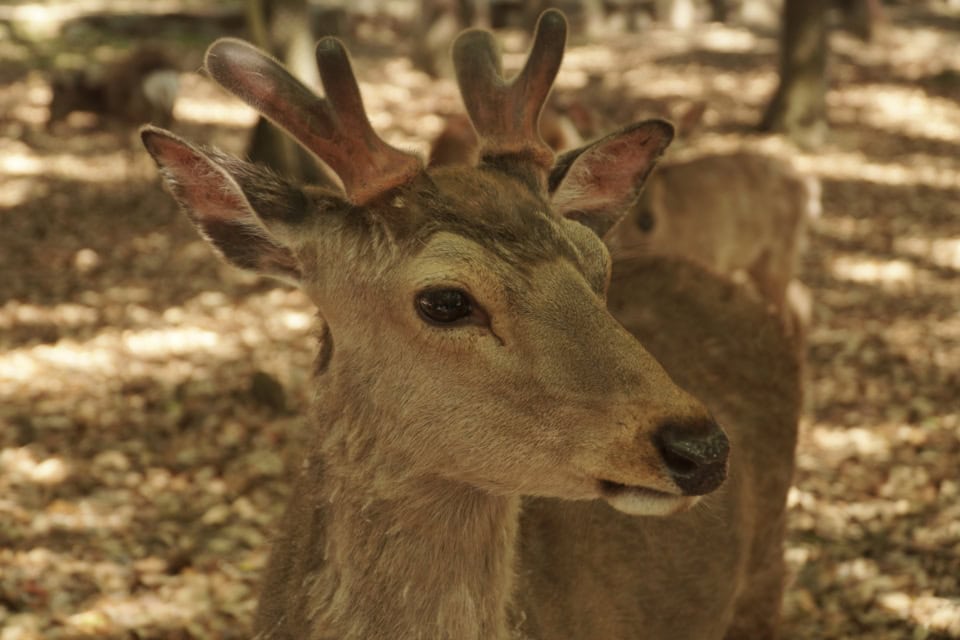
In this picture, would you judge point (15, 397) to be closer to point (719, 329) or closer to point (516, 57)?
point (719, 329)

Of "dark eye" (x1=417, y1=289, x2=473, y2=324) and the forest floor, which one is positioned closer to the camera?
"dark eye" (x1=417, y1=289, x2=473, y2=324)

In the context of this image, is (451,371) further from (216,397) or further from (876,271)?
(876,271)

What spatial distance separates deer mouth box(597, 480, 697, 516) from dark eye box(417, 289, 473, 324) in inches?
19.9

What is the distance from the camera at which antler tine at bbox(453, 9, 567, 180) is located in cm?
292

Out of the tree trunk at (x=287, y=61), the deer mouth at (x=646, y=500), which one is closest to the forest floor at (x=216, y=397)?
the tree trunk at (x=287, y=61)

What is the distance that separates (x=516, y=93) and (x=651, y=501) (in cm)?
128

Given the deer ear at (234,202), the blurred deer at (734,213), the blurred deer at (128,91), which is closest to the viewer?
the deer ear at (234,202)

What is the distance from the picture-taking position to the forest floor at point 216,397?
447cm

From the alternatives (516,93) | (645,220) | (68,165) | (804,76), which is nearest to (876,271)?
(645,220)

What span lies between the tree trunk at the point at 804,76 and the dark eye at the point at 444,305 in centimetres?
1066

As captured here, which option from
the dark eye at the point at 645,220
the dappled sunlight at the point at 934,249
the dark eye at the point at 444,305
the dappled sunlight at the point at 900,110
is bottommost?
the dappled sunlight at the point at 934,249

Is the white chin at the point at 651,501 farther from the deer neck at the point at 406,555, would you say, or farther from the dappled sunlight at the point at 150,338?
the dappled sunlight at the point at 150,338

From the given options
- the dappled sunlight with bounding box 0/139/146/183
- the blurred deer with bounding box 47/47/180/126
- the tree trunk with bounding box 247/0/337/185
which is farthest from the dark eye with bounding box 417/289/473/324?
the blurred deer with bounding box 47/47/180/126

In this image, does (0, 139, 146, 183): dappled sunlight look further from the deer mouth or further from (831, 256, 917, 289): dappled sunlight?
the deer mouth
